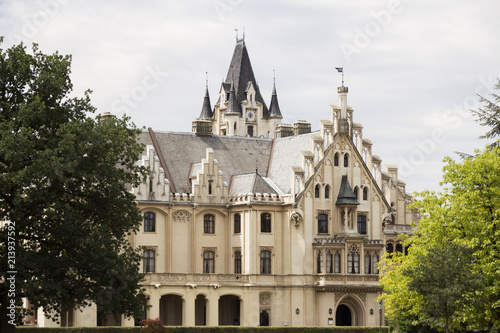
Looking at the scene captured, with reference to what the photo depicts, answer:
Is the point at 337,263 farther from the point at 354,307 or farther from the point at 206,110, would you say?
the point at 206,110

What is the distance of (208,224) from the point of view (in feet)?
293

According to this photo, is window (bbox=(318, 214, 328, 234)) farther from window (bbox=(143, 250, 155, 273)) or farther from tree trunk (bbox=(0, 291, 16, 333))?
tree trunk (bbox=(0, 291, 16, 333))

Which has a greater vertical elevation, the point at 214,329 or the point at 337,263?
the point at 337,263

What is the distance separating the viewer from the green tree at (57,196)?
5281cm

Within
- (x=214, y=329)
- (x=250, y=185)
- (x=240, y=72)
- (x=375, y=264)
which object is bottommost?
(x=214, y=329)

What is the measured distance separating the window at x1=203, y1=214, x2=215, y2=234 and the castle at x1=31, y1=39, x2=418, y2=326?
0.08m

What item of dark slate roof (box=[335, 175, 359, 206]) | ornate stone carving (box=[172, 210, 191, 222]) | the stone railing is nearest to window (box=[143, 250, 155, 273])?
ornate stone carving (box=[172, 210, 191, 222])

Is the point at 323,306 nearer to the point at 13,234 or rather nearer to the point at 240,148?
the point at 240,148

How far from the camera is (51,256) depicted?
54188mm

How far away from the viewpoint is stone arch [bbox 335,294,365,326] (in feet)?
295

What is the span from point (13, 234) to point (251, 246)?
36787mm

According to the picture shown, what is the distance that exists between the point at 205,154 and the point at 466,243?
36615mm

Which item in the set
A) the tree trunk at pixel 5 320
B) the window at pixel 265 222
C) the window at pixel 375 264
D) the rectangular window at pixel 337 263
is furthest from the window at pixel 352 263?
the tree trunk at pixel 5 320

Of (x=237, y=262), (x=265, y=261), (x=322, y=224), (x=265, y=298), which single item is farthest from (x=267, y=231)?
(x=265, y=298)
